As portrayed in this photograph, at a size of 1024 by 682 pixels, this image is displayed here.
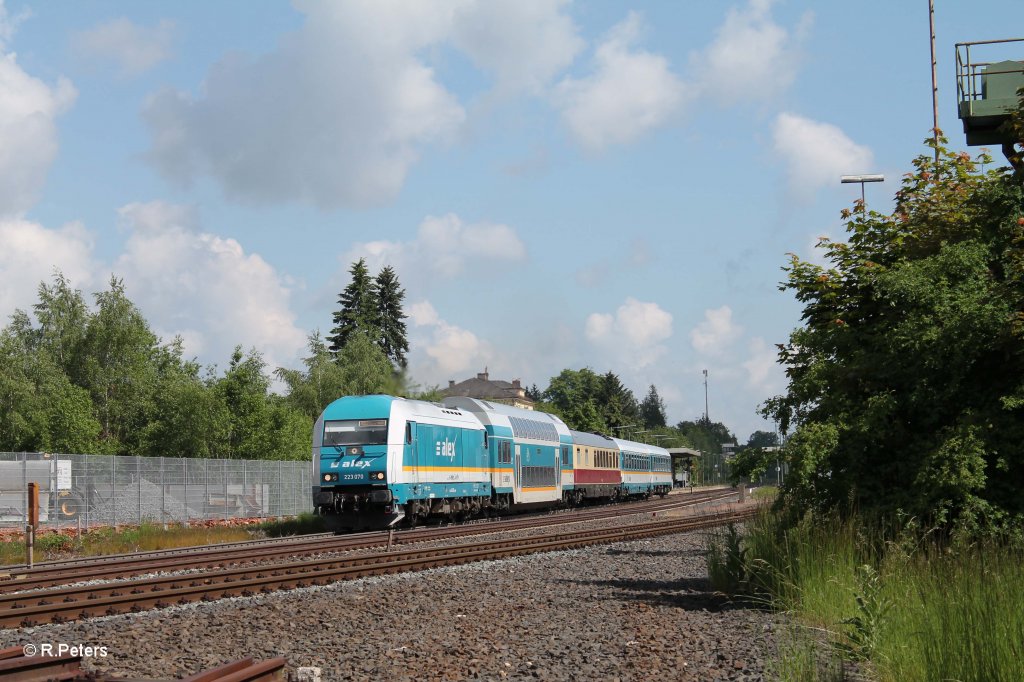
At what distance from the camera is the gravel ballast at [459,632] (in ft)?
30.8

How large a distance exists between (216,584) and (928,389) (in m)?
9.76

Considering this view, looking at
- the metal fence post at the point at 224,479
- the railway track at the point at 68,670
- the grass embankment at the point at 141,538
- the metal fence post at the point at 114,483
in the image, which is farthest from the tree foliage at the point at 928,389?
the metal fence post at the point at 224,479

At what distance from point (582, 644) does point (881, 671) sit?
3.13 meters

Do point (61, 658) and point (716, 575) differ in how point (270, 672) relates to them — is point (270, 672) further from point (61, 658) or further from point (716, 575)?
point (716, 575)

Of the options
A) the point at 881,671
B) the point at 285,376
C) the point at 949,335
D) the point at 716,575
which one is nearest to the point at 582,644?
the point at 881,671

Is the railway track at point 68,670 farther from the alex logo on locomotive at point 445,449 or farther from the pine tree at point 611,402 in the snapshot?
the pine tree at point 611,402

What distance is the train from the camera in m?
27.9

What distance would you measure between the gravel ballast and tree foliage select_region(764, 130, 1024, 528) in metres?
2.49

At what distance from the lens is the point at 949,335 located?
13.0 metres

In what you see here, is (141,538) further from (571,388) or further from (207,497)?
(571,388)

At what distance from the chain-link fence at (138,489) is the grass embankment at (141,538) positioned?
1326 millimetres

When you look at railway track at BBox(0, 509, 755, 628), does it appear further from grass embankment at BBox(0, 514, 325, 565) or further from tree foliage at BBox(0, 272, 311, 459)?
tree foliage at BBox(0, 272, 311, 459)

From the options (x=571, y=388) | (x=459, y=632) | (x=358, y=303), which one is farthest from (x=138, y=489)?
(x=571, y=388)

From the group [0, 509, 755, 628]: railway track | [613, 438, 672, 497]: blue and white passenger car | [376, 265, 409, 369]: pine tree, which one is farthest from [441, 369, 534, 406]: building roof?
[0, 509, 755, 628]: railway track
